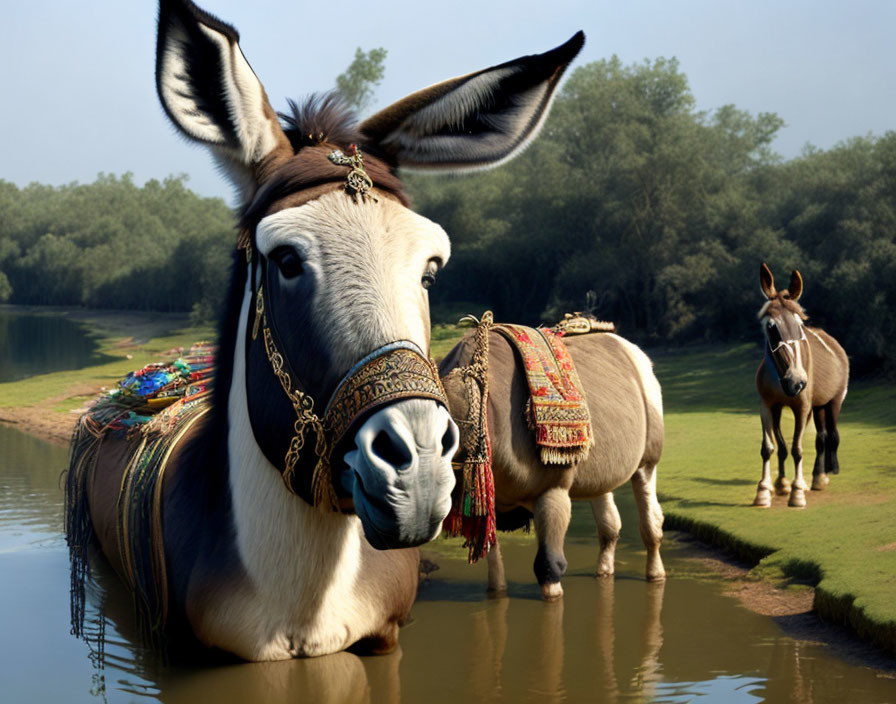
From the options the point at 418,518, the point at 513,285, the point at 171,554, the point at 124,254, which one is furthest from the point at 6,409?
the point at 124,254

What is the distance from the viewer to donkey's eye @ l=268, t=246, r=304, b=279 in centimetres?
261

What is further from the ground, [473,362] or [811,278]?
[811,278]

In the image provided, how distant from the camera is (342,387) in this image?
242cm

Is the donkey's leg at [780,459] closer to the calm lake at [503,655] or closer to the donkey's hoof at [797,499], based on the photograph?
the donkey's hoof at [797,499]

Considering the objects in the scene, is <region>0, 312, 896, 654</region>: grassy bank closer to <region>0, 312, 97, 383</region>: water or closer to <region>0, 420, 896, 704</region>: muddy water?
<region>0, 420, 896, 704</region>: muddy water

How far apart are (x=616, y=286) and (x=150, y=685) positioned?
99.0ft

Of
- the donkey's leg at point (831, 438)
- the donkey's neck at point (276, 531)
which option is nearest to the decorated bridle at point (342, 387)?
the donkey's neck at point (276, 531)

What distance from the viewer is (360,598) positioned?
313cm

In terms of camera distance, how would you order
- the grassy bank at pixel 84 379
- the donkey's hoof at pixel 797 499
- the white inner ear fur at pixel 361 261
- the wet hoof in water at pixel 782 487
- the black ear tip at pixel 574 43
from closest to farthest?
the white inner ear fur at pixel 361 261 < the black ear tip at pixel 574 43 < the donkey's hoof at pixel 797 499 < the wet hoof in water at pixel 782 487 < the grassy bank at pixel 84 379

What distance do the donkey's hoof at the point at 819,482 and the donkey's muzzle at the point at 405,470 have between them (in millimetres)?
9330

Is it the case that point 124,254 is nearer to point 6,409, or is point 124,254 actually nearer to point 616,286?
point 616,286

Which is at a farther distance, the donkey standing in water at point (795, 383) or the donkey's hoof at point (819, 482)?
the donkey's hoof at point (819, 482)

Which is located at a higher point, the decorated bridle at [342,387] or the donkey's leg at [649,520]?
the decorated bridle at [342,387]

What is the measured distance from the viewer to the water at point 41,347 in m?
32.3
